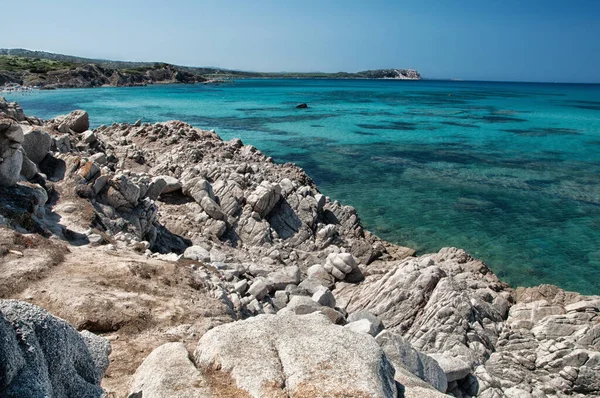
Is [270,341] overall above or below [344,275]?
above

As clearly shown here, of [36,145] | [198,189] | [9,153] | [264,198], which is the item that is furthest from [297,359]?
[198,189]

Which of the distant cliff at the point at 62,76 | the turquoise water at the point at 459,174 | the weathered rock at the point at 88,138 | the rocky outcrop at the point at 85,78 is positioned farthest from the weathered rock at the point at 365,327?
the rocky outcrop at the point at 85,78

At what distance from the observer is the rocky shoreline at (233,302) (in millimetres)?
5875

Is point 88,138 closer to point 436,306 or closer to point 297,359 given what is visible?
point 436,306

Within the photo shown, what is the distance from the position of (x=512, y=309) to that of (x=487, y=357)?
3164 millimetres

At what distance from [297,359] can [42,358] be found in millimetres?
3173

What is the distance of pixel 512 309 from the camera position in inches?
648

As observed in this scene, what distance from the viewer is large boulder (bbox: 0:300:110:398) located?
4.06 m

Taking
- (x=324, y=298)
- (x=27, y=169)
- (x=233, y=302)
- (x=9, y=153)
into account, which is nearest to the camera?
(x=233, y=302)

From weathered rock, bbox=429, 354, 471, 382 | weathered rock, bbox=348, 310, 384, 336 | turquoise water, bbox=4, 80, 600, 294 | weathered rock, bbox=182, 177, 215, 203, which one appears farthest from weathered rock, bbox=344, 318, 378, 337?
weathered rock, bbox=182, 177, 215, 203

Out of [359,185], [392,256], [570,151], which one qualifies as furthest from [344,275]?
[570,151]

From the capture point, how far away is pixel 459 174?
129 feet

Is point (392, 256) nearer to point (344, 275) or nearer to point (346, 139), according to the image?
point (344, 275)

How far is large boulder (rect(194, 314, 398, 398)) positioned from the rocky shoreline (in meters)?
0.03
